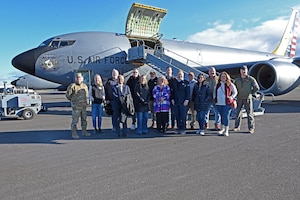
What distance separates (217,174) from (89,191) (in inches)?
69.0

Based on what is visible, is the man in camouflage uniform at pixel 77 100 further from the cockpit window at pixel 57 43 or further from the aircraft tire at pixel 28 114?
the cockpit window at pixel 57 43

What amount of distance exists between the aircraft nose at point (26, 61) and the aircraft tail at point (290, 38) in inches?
822

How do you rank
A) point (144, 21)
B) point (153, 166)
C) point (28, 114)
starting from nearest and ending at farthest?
point (153, 166), point (28, 114), point (144, 21)

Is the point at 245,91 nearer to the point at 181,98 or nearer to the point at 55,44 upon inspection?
the point at 181,98

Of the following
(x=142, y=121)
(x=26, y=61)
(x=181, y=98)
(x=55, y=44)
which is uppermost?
(x=55, y=44)

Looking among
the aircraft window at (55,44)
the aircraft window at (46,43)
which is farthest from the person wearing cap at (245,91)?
the aircraft window at (46,43)

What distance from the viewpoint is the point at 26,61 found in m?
10.5

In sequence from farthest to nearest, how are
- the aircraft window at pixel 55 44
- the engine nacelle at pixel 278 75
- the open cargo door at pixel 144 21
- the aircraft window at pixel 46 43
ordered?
the open cargo door at pixel 144 21
the aircraft window at pixel 46 43
the aircraft window at pixel 55 44
the engine nacelle at pixel 278 75

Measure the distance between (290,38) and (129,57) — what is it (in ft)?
66.6

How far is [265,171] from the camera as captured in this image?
363 cm

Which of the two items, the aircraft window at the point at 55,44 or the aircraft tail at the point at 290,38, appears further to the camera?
the aircraft tail at the point at 290,38

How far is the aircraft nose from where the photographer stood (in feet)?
34.5

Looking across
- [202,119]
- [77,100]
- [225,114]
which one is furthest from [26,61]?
[225,114]

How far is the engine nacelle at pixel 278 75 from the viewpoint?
35.6 feet
